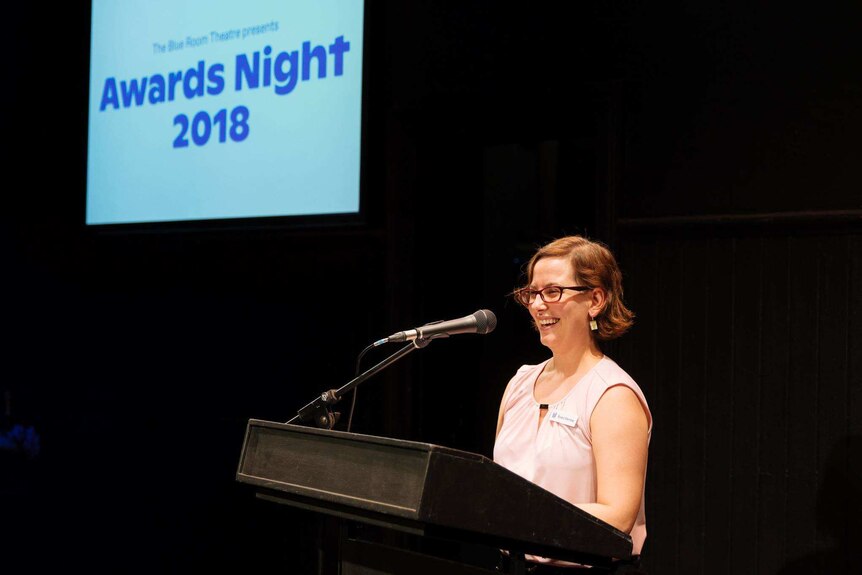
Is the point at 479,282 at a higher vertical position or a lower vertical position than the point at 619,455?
higher

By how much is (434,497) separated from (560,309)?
0.78 metres

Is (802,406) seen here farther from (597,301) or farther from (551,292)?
(551,292)

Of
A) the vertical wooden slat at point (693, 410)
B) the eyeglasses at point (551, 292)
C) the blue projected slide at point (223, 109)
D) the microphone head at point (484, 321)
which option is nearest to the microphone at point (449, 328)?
the microphone head at point (484, 321)

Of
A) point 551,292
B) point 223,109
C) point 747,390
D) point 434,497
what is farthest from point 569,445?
point 223,109

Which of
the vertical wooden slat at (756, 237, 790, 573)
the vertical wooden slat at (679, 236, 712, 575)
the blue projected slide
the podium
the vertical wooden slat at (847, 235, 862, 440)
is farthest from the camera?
the blue projected slide

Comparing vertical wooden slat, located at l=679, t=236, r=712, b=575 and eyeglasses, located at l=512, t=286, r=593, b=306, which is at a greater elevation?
eyeglasses, located at l=512, t=286, r=593, b=306

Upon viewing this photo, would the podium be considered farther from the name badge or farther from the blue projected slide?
the blue projected slide

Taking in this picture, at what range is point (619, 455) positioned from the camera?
6.27 feet

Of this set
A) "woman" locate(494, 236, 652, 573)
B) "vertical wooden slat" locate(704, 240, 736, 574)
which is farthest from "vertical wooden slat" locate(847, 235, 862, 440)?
"woman" locate(494, 236, 652, 573)

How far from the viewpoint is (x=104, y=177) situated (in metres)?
4.64

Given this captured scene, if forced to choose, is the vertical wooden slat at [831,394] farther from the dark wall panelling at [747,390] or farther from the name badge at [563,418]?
the name badge at [563,418]

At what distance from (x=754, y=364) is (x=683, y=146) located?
758 millimetres

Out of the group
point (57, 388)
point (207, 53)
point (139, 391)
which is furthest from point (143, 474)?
point (207, 53)

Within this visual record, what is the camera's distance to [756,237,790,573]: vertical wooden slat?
2916mm
